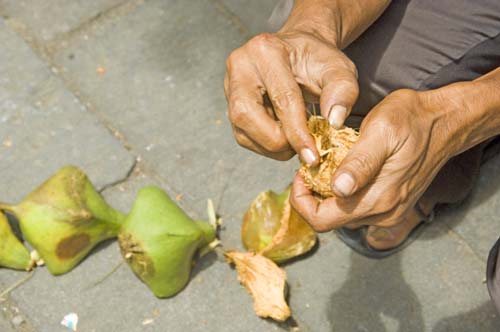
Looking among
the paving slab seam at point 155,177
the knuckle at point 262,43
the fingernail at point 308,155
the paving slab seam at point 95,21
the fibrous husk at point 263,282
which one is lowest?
the fibrous husk at point 263,282

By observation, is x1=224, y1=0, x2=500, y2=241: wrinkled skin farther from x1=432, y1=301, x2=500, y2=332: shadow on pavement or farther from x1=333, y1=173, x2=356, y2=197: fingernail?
x1=432, y1=301, x2=500, y2=332: shadow on pavement

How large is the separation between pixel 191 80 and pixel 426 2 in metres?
1.12

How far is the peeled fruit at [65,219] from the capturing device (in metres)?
2.26

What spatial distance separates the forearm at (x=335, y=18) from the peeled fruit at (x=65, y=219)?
0.92 m

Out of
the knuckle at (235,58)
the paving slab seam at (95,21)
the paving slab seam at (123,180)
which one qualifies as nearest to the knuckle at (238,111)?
the knuckle at (235,58)

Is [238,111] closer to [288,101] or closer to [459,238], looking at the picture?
[288,101]

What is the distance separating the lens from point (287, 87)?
1602mm

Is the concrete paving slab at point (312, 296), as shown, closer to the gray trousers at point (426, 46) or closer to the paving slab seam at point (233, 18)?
the gray trousers at point (426, 46)

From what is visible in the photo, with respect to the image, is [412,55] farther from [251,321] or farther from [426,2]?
[251,321]

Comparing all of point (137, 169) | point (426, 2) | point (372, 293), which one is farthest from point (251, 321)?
point (426, 2)

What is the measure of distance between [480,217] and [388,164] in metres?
1.14

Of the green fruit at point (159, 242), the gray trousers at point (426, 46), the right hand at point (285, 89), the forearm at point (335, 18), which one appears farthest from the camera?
the green fruit at point (159, 242)

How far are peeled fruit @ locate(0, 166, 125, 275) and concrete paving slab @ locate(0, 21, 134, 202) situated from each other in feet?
0.84

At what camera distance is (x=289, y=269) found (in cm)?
243
